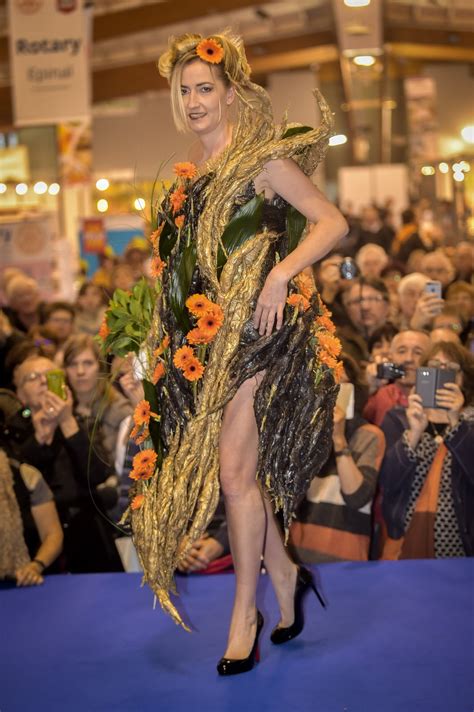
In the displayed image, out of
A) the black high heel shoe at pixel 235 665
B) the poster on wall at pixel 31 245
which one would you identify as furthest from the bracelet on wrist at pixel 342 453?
the poster on wall at pixel 31 245

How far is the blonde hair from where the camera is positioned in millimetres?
2596

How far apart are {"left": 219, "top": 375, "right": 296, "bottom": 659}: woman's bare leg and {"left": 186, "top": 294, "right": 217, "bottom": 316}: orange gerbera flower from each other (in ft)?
0.68

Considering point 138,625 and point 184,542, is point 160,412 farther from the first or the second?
point 138,625

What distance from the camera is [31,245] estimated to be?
973cm

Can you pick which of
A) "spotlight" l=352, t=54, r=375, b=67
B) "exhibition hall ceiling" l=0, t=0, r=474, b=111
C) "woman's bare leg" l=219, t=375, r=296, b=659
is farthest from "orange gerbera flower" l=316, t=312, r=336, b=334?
"spotlight" l=352, t=54, r=375, b=67

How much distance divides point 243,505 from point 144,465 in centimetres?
28

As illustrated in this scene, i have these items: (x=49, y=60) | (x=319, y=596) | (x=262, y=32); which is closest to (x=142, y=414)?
(x=319, y=596)

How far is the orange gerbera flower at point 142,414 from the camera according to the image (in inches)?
106

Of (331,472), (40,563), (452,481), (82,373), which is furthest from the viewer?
(82,373)

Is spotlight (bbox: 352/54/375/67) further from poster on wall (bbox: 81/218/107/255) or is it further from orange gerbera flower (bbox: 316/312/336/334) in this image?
orange gerbera flower (bbox: 316/312/336/334)

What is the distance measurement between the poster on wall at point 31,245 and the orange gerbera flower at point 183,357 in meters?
7.25

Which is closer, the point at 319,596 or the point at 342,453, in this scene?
the point at 319,596

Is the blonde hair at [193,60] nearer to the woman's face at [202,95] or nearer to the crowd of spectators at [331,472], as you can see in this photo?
the woman's face at [202,95]

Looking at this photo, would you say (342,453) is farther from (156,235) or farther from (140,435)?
(156,235)
